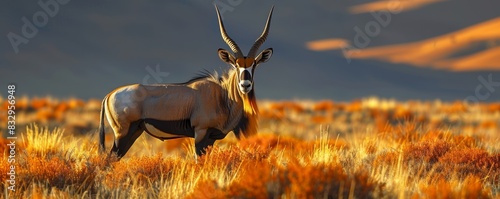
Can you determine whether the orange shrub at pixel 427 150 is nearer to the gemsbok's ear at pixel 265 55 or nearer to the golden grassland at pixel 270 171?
the golden grassland at pixel 270 171

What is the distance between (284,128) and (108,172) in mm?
15388

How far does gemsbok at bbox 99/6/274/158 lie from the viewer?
28.3 ft

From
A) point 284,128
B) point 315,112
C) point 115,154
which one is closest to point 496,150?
point 115,154

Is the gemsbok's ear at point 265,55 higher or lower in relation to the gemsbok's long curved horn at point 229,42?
lower

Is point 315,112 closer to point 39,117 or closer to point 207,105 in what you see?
point 39,117

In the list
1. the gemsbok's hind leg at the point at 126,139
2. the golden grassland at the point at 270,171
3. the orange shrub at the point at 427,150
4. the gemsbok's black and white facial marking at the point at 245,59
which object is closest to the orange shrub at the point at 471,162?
the golden grassland at the point at 270,171

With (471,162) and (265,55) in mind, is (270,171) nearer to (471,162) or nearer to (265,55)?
(265,55)

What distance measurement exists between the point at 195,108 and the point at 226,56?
2.89 ft

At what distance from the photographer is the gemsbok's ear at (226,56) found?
847 cm

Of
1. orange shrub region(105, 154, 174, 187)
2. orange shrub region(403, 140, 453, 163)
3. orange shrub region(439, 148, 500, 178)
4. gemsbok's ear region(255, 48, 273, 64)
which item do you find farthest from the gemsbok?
orange shrub region(439, 148, 500, 178)

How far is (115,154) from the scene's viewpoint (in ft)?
A: 29.6

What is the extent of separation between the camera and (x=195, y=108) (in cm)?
873

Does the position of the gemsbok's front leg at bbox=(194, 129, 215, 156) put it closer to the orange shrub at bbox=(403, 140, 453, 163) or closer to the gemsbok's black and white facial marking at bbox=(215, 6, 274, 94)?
the gemsbok's black and white facial marking at bbox=(215, 6, 274, 94)

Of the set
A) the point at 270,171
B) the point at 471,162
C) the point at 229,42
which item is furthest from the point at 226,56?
the point at 471,162
